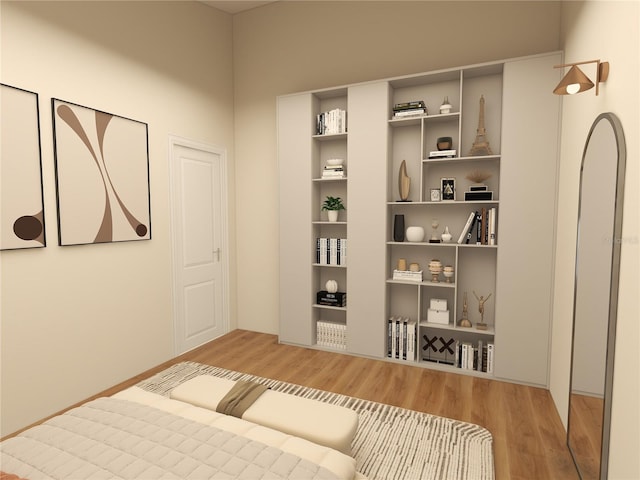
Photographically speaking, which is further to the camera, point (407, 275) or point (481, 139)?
point (407, 275)

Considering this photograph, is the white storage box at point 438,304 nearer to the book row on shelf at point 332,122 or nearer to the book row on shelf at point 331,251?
the book row on shelf at point 331,251

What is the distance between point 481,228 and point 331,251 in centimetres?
146

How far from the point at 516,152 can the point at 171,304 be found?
3425mm

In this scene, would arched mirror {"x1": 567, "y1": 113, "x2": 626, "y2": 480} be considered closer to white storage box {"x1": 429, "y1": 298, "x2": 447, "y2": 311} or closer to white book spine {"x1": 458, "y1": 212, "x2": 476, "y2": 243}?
white book spine {"x1": 458, "y1": 212, "x2": 476, "y2": 243}

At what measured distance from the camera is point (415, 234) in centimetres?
346

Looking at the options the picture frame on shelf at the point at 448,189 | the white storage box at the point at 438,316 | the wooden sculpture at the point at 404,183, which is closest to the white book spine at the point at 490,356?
the white storage box at the point at 438,316

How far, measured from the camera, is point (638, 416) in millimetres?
1307

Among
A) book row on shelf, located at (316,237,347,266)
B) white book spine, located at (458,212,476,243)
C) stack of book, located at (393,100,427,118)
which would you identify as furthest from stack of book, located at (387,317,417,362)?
stack of book, located at (393,100,427,118)

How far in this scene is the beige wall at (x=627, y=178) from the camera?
54.5 inches

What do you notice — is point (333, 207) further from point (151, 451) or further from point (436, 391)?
point (151, 451)

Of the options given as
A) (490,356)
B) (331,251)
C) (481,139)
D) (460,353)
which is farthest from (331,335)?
(481,139)

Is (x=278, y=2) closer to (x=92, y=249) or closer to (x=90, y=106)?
(x=90, y=106)

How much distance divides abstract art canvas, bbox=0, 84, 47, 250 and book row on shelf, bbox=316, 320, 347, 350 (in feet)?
8.37

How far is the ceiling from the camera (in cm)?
399
